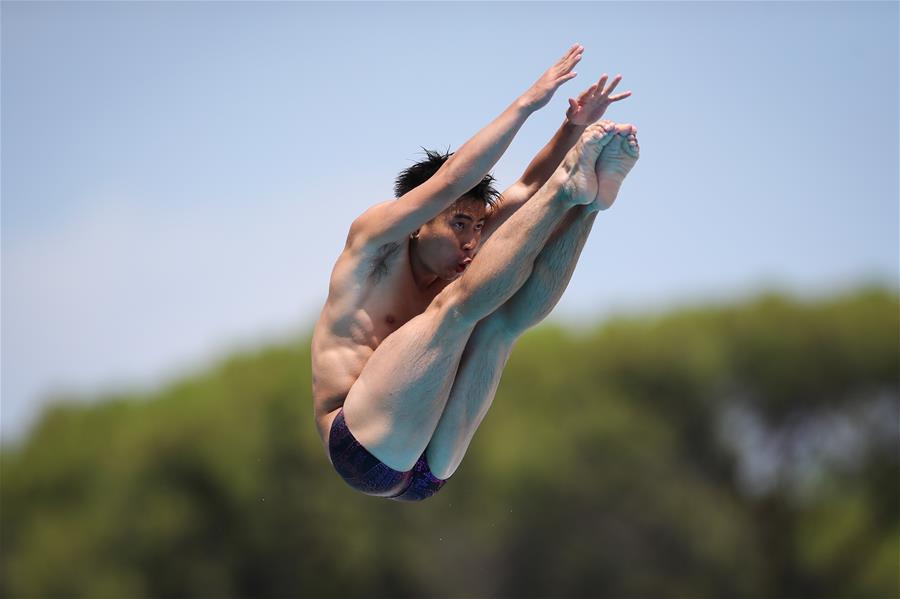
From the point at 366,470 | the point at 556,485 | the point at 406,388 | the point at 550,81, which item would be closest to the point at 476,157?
the point at 550,81

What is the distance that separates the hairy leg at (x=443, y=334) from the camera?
24.7 ft

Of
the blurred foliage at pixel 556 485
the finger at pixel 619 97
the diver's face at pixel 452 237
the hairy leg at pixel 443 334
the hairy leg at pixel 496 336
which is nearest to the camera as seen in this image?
the hairy leg at pixel 443 334

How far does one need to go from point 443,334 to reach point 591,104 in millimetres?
1925

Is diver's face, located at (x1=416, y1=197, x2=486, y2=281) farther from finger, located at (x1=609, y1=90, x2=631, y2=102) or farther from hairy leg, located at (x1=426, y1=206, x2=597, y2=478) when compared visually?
finger, located at (x1=609, y1=90, x2=631, y2=102)

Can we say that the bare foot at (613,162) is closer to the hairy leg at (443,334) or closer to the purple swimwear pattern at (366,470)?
the hairy leg at (443,334)

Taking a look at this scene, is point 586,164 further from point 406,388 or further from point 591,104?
point 406,388

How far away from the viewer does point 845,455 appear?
1554 inches

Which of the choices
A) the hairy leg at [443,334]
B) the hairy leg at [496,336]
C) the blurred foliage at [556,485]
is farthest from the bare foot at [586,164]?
the blurred foliage at [556,485]

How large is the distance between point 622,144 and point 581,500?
29982 millimetres

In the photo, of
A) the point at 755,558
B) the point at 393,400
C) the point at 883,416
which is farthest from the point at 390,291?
the point at 883,416

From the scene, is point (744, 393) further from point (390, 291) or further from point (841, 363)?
point (390, 291)

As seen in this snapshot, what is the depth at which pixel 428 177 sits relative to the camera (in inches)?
344

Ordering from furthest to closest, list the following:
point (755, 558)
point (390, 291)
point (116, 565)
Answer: point (755, 558) < point (116, 565) < point (390, 291)

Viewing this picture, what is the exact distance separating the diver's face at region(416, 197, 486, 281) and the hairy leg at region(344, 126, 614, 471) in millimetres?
629
